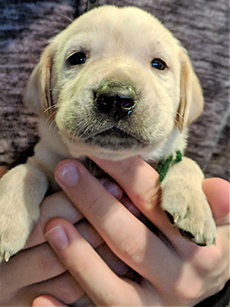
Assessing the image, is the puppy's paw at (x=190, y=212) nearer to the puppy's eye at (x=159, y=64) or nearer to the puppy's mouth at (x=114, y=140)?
the puppy's mouth at (x=114, y=140)

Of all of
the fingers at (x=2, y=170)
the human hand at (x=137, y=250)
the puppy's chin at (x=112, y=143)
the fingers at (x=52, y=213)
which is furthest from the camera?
the fingers at (x=2, y=170)

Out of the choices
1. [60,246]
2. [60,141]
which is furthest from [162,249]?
[60,141]

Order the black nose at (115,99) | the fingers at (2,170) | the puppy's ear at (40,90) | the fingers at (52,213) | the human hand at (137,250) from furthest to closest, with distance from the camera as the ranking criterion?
1. the fingers at (2,170)
2. the puppy's ear at (40,90)
3. the fingers at (52,213)
4. the human hand at (137,250)
5. the black nose at (115,99)

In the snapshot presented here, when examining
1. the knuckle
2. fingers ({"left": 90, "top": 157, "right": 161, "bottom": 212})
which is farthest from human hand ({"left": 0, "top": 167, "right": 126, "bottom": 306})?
fingers ({"left": 90, "top": 157, "right": 161, "bottom": 212})

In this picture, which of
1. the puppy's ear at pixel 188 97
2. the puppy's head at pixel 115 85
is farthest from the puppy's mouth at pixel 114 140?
the puppy's ear at pixel 188 97

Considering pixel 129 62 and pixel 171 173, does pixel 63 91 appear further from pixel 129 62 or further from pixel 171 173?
pixel 171 173

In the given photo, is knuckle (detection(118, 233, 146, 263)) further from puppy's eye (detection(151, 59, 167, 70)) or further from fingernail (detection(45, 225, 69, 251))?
puppy's eye (detection(151, 59, 167, 70))

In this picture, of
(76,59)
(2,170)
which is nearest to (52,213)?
(2,170)

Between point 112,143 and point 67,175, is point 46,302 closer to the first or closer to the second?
point 67,175

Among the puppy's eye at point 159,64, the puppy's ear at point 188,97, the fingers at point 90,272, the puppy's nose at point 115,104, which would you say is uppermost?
the puppy's nose at point 115,104
